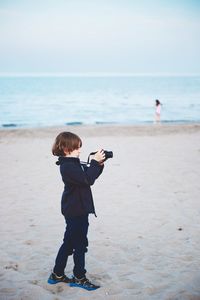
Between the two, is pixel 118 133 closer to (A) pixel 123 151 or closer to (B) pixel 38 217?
(A) pixel 123 151

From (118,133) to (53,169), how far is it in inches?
356

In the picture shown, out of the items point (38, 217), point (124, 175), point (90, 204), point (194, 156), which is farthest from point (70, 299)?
A: point (194, 156)

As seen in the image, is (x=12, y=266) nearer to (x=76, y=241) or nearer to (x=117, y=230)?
(x=76, y=241)

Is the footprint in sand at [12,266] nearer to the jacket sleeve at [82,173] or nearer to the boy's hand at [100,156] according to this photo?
the jacket sleeve at [82,173]

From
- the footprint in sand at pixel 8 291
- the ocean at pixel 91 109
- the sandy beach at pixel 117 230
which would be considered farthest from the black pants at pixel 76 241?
the ocean at pixel 91 109

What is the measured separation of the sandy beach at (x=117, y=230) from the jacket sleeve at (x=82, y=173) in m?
1.22

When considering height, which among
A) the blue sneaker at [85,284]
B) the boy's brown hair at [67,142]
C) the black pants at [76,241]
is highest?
the boy's brown hair at [67,142]

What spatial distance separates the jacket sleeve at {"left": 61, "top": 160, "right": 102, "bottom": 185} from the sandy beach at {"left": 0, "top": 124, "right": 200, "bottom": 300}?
48.1 inches

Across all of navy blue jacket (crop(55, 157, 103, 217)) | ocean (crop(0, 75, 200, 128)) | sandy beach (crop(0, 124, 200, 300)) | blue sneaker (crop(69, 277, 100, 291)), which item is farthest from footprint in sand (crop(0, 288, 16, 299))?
ocean (crop(0, 75, 200, 128))

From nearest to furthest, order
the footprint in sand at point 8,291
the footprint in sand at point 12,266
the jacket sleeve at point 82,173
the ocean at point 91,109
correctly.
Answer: the jacket sleeve at point 82,173
the footprint in sand at point 8,291
the footprint in sand at point 12,266
the ocean at point 91,109

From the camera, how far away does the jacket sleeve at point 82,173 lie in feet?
10.5

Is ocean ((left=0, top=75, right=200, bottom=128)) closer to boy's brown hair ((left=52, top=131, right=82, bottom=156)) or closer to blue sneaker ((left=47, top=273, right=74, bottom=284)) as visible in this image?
blue sneaker ((left=47, top=273, right=74, bottom=284))

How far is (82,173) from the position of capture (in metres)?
3.20

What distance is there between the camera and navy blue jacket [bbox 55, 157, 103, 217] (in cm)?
321
